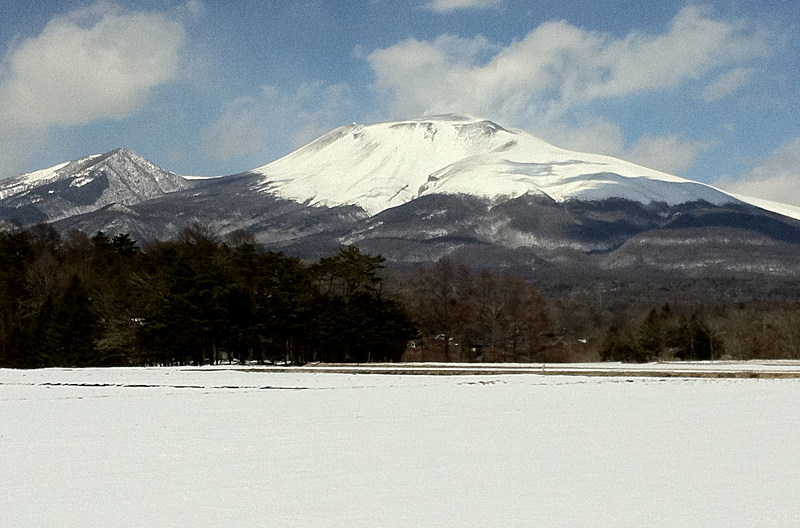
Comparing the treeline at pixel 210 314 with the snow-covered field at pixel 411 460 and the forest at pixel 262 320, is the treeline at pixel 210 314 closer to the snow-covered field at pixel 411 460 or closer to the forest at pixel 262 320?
the forest at pixel 262 320

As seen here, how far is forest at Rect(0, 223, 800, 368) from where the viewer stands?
71.3m

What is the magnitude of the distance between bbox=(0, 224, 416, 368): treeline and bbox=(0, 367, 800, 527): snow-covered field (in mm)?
36980

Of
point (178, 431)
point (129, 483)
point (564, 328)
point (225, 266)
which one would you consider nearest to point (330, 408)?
point (178, 431)

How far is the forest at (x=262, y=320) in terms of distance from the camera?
234 feet

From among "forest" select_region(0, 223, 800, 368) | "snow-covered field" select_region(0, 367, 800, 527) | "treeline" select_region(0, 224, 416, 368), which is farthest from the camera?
"forest" select_region(0, 223, 800, 368)

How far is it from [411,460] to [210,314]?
54589 millimetres

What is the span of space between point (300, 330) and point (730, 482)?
196 feet

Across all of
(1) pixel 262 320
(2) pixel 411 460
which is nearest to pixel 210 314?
(1) pixel 262 320

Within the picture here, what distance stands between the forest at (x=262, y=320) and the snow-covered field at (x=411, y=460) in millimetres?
37691

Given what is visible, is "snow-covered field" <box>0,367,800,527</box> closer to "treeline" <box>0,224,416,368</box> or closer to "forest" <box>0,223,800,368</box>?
"treeline" <box>0,224,416,368</box>

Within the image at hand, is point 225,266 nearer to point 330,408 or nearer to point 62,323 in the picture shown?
point 62,323

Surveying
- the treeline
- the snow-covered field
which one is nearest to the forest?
the treeline

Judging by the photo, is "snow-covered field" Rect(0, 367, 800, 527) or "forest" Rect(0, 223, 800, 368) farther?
"forest" Rect(0, 223, 800, 368)

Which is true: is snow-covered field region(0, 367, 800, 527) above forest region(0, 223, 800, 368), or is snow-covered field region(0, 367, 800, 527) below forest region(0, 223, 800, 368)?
below
